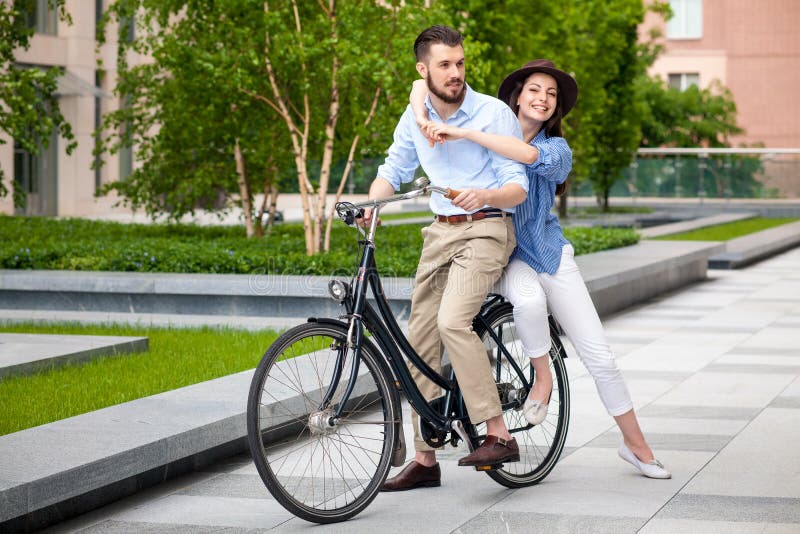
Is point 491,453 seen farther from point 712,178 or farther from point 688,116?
point 688,116

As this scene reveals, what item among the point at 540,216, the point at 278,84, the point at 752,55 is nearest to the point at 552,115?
the point at 540,216

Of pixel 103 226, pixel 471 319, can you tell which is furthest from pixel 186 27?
pixel 471 319

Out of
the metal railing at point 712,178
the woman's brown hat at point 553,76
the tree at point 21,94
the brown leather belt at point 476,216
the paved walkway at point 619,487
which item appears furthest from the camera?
the metal railing at point 712,178

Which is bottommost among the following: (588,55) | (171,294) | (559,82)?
(171,294)

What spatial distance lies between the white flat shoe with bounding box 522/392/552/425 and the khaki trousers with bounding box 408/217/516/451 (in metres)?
0.30

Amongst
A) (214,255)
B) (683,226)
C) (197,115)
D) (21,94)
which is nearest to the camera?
(214,255)

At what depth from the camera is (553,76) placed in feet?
19.2

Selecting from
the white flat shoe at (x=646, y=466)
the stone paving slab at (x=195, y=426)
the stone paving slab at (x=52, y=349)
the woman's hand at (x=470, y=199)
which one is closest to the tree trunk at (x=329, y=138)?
the stone paving slab at (x=195, y=426)

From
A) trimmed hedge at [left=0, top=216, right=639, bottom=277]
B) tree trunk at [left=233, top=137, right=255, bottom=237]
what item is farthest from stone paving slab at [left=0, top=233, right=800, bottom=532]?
tree trunk at [left=233, top=137, right=255, bottom=237]

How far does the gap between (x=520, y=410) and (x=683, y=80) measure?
55056mm

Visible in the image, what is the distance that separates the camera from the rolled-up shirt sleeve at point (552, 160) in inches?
226

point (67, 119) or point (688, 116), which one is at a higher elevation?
point (688, 116)

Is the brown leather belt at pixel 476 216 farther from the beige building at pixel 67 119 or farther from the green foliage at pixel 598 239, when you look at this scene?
the beige building at pixel 67 119

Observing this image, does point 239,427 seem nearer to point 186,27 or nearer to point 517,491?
→ point 517,491
